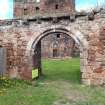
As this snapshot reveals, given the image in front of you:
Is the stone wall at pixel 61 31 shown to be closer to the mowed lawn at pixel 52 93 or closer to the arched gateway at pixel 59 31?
the arched gateway at pixel 59 31

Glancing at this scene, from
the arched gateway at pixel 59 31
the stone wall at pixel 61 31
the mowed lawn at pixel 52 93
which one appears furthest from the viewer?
the arched gateway at pixel 59 31

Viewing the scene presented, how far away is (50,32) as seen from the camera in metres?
15.6

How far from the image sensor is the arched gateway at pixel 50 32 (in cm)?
1470

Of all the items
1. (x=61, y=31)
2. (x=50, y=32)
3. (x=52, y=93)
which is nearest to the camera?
(x=52, y=93)

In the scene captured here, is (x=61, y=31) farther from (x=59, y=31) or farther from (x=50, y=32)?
(x=50, y=32)

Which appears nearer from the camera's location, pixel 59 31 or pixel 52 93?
pixel 52 93

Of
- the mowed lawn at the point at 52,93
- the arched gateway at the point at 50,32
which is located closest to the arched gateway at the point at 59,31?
the arched gateway at the point at 50,32

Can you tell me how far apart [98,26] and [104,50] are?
1.14 m

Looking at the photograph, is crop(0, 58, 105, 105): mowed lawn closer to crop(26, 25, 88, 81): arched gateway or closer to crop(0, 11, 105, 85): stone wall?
crop(0, 11, 105, 85): stone wall

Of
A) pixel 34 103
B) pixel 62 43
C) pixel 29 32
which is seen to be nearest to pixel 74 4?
pixel 62 43

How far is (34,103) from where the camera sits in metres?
11.0

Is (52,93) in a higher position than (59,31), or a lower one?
lower

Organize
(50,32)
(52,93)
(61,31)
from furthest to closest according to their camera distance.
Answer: (50,32) → (61,31) → (52,93)

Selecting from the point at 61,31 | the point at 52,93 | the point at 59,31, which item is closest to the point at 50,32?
the point at 59,31
